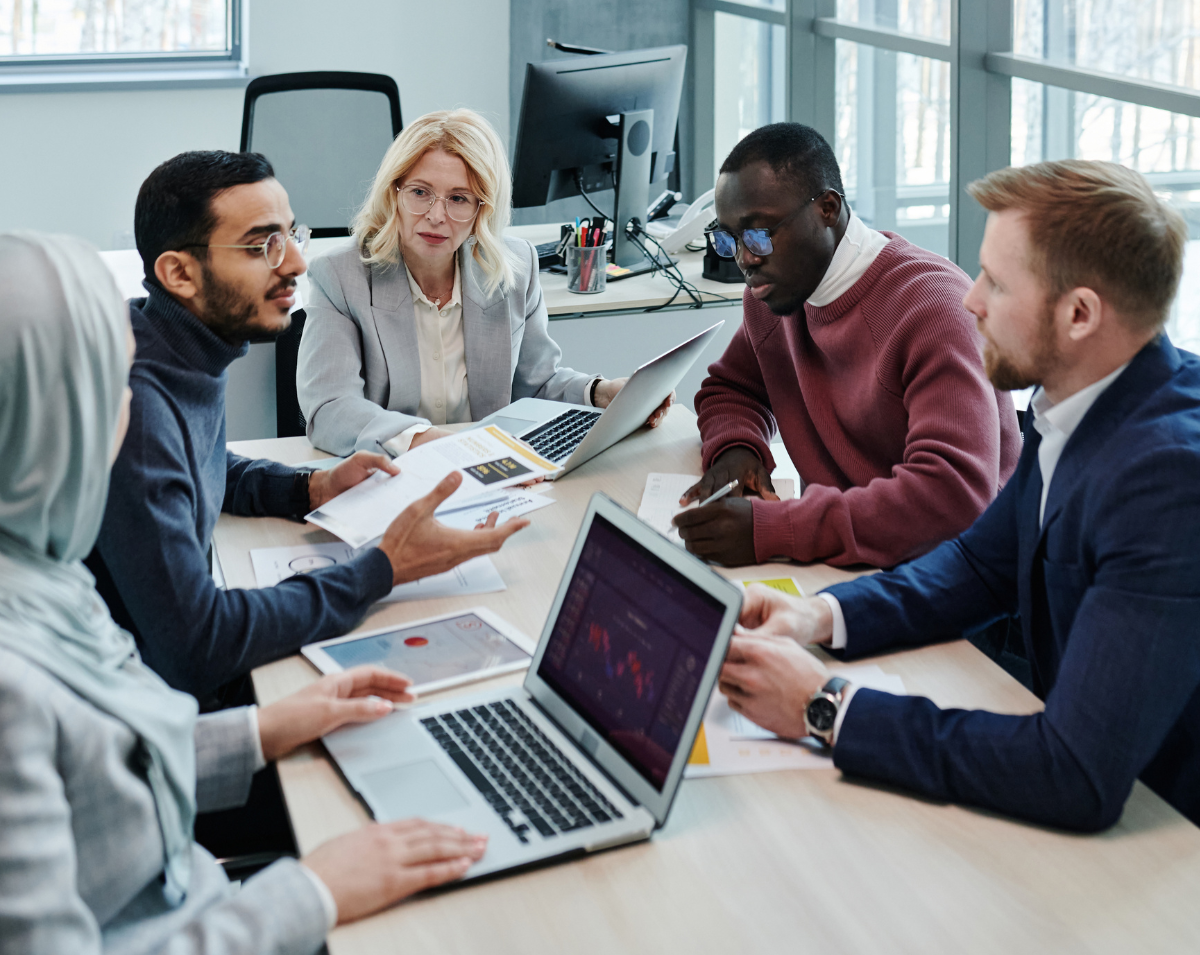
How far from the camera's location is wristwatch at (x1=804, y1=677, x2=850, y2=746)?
1.18m

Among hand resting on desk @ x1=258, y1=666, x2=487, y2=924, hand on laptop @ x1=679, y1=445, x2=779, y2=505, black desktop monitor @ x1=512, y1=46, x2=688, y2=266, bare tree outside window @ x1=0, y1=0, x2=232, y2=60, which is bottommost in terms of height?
hand resting on desk @ x1=258, y1=666, x2=487, y2=924

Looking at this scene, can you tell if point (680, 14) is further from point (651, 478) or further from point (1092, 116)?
point (651, 478)

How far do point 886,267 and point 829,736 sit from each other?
98 cm

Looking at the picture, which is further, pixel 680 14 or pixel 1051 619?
pixel 680 14

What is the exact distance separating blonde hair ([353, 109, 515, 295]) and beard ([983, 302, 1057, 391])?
1.29 m

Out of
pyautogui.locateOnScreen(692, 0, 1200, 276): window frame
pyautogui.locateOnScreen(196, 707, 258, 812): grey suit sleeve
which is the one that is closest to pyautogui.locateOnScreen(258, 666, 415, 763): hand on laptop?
pyautogui.locateOnScreen(196, 707, 258, 812): grey suit sleeve

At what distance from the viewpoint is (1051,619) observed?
130cm

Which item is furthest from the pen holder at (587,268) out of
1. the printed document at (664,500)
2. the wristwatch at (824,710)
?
the wristwatch at (824,710)

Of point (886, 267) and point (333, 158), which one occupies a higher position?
point (333, 158)

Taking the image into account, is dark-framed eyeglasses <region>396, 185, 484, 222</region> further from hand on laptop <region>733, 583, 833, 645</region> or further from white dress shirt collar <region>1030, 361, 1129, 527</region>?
white dress shirt collar <region>1030, 361, 1129, 527</region>

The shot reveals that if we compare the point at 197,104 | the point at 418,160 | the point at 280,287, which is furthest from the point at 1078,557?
the point at 197,104

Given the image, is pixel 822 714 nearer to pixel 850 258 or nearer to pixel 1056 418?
pixel 1056 418

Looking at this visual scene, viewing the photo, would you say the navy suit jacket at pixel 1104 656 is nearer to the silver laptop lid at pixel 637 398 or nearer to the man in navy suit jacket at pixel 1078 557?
the man in navy suit jacket at pixel 1078 557

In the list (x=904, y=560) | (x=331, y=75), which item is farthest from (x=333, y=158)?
(x=904, y=560)
